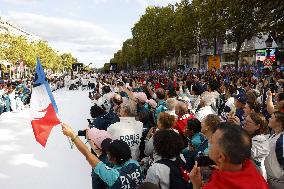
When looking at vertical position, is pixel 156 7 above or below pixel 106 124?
above

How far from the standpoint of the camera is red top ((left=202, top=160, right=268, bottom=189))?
8.26 feet

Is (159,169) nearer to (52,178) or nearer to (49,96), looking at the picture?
(49,96)

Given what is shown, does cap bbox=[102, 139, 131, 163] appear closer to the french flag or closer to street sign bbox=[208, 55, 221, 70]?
the french flag

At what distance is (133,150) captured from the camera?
5.35m

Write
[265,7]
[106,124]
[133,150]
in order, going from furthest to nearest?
[265,7]
[106,124]
[133,150]

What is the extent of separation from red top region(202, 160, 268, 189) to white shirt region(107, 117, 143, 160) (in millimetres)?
2604

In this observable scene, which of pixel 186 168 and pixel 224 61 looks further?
pixel 224 61

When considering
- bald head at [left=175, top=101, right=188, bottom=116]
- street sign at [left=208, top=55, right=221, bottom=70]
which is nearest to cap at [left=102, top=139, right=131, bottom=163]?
bald head at [left=175, top=101, right=188, bottom=116]

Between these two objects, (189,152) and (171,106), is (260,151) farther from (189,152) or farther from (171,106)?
(171,106)

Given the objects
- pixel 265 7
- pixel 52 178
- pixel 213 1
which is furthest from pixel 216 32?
pixel 52 178

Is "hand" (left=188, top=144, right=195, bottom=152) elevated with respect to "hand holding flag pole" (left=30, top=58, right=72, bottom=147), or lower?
lower

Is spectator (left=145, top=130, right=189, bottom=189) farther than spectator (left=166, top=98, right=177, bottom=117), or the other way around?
spectator (left=166, top=98, right=177, bottom=117)

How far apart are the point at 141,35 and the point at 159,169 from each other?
71125mm

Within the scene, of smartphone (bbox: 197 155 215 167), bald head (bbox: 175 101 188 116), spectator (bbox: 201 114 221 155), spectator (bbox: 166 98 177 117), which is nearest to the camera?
smartphone (bbox: 197 155 215 167)
